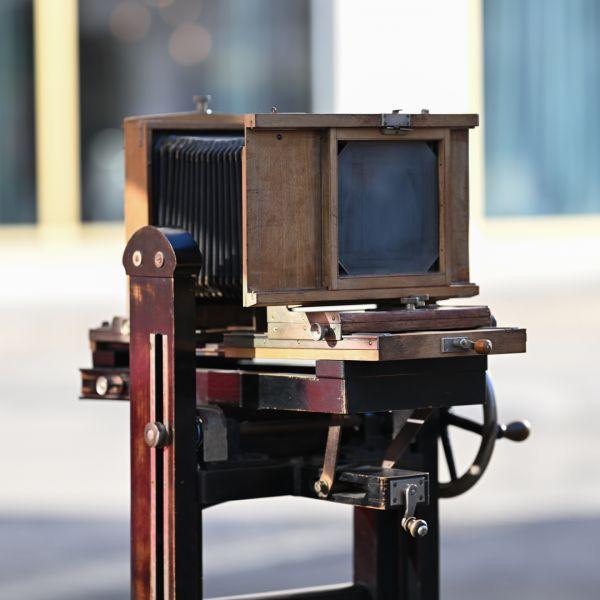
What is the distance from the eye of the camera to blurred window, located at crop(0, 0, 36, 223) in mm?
14953

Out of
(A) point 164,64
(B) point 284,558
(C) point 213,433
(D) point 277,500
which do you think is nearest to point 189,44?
(A) point 164,64

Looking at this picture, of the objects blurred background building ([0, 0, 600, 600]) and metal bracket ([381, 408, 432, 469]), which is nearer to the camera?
metal bracket ([381, 408, 432, 469])

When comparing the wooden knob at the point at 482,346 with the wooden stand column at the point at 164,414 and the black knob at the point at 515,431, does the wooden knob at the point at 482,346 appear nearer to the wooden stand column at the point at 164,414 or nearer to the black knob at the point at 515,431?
the wooden stand column at the point at 164,414

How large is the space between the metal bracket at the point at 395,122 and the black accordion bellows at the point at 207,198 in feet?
1.48

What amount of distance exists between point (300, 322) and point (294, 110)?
452 inches

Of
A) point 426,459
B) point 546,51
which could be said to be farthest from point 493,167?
point 426,459

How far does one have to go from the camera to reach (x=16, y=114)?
14.9 meters

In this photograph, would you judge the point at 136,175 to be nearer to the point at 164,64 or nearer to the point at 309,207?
the point at 309,207

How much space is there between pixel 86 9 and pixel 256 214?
1141 cm

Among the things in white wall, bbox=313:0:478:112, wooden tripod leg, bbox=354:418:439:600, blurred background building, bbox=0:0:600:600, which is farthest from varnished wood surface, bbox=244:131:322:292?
white wall, bbox=313:0:478:112

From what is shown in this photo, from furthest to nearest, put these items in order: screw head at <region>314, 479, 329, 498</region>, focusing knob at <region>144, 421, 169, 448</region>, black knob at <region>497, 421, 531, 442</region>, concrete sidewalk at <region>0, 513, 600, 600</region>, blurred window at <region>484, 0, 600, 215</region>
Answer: blurred window at <region>484, 0, 600, 215</region> < concrete sidewalk at <region>0, 513, 600, 600</region> < black knob at <region>497, 421, 531, 442</region> < screw head at <region>314, 479, 329, 498</region> < focusing knob at <region>144, 421, 169, 448</region>

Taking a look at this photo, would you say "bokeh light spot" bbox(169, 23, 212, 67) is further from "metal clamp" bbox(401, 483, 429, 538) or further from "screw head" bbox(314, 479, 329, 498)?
"metal clamp" bbox(401, 483, 429, 538)

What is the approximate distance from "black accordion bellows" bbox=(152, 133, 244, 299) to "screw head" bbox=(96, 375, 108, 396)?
326 millimetres

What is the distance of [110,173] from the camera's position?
15.2m
